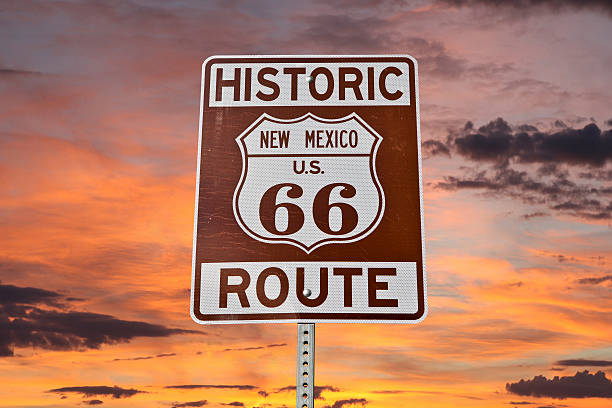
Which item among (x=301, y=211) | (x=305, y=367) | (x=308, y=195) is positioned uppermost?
(x=308, y=195)

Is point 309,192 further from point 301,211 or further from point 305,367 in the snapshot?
point 305,367

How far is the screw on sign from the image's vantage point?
358 cm

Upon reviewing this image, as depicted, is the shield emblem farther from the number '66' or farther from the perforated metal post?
the perforated metal post

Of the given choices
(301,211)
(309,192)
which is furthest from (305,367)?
(309,192)

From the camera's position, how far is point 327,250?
3.65m

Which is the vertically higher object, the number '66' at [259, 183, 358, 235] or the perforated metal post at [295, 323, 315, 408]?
the number '66' at [259, 183, 358, 235]

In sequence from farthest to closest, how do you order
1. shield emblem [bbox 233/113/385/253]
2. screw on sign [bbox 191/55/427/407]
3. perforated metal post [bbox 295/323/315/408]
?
shield emblem [bbox 233/113/385/253]
screw on sign [bbox 191/55/427/407]
perforated metal post [bbox 295/323/315/408]

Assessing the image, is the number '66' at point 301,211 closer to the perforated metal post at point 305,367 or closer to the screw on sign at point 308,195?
the screw on sign at point 308,195

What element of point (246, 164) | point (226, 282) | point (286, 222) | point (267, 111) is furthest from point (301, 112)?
point (226, 282)

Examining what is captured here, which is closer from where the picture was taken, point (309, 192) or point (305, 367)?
point (305, 367)

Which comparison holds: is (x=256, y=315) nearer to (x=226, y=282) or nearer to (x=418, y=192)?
(x=226, y=282)

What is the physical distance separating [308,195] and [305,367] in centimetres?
104

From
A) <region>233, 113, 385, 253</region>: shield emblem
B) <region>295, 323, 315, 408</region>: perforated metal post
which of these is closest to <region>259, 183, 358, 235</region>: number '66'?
<region>233, 113, 385, 253</region>: shield emblem

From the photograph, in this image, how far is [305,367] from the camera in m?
3.38
